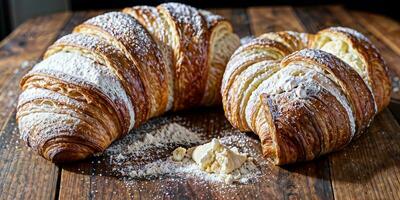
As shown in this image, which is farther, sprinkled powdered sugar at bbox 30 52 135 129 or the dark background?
the dark background

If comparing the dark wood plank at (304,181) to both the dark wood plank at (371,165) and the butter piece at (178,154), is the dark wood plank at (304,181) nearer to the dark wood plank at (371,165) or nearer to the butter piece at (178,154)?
the dark wood plank at (371,165)

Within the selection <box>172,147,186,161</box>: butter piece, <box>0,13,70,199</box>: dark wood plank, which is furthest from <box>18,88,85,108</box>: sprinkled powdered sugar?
<box>172,147,186,161</box>: butter piece

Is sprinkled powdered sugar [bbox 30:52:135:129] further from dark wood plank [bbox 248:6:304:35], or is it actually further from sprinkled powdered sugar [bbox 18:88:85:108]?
dark wood plank [bbox 248:6:304:35]

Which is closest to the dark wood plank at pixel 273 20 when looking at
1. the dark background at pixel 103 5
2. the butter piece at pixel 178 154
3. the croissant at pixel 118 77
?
the dark background at pixel 103 5

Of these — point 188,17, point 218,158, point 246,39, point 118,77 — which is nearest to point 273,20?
point 246,39

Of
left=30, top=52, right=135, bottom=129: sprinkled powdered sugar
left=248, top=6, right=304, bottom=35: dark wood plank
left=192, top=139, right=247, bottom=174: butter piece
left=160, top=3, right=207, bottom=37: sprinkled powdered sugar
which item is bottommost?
left=248, top=6, right=304, bottom=35: dark wood plank

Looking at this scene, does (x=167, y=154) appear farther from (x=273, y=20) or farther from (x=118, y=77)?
(x=273, y=20)
